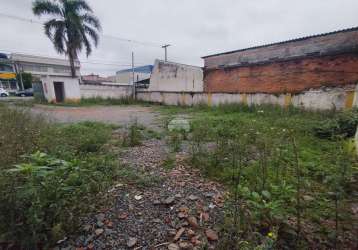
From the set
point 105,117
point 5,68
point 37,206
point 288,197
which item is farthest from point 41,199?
point 5,68

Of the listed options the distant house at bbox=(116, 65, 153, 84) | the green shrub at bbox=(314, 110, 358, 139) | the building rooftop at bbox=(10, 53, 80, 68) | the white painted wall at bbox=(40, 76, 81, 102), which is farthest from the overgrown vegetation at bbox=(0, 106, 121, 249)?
the building rooftop at bbox=(10, 53, 80, 68)

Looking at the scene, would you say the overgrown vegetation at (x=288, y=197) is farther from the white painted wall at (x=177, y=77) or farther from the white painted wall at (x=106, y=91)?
the white painted wall at (x=106, y=91)

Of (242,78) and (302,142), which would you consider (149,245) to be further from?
(242,78)

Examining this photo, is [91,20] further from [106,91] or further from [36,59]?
[36,59]

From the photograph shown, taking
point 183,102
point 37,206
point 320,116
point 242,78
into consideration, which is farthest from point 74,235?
point 242,78

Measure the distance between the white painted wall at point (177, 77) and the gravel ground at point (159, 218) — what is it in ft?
45.1

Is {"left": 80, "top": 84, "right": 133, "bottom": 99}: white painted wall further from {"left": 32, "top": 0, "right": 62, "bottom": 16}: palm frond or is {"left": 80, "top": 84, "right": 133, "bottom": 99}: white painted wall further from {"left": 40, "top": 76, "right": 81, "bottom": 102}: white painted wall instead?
{"left": 32, "top": 0, "right": 62, "bottom": 16}: palm frond

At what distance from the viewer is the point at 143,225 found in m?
1.59

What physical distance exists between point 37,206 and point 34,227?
18 cm

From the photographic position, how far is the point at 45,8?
13516 millimetres

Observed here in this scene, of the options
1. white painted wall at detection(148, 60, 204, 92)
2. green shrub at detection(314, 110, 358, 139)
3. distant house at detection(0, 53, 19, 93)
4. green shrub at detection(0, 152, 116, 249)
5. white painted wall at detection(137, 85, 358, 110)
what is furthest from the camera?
distant house at detection(0, 53, 19, 93)

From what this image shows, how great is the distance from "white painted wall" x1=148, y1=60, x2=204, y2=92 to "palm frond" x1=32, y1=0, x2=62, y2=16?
870cm

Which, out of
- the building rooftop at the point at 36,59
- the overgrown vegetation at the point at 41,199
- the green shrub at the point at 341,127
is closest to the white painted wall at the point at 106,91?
the building rooftop at the point at 36,59

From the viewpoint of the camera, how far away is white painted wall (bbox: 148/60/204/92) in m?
15.4
